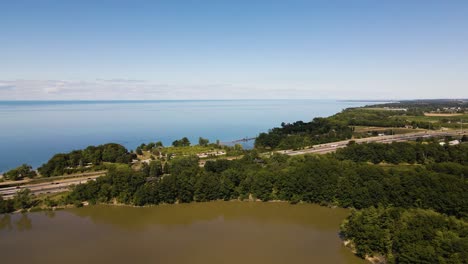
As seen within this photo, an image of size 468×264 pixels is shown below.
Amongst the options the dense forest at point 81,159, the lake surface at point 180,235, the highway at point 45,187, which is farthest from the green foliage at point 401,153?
the highway at point 45,187

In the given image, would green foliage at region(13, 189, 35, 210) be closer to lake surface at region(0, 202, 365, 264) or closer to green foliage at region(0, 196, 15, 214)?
green foliage at region(0, 196, 15, 214)

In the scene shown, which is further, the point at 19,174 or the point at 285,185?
the point at 19,174

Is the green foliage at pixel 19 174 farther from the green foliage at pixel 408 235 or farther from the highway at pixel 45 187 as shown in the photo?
the green foliage at pixel 408 235

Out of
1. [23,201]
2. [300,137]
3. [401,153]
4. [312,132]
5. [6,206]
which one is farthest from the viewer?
[312,132]

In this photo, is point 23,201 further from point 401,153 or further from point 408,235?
point 401,153

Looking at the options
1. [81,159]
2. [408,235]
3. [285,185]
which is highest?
[81,159]

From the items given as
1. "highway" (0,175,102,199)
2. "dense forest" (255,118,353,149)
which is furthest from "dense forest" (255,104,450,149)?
"highway" (0,175,102,199)

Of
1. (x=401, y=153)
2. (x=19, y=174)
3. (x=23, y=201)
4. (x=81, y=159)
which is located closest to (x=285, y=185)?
(x=401, y=153)
